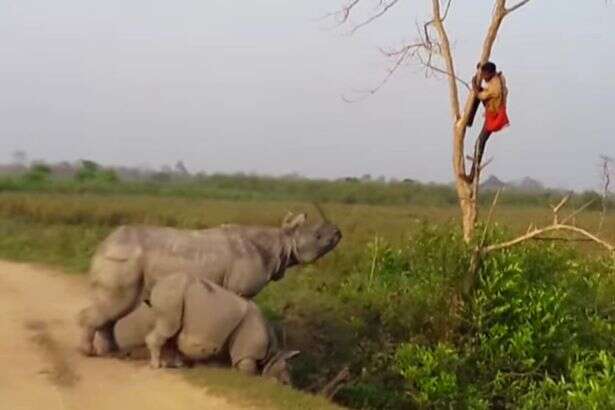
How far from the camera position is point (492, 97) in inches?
419

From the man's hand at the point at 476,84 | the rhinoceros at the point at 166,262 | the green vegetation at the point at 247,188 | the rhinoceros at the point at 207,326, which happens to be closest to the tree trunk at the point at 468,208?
the man's hand at the point at 476,84

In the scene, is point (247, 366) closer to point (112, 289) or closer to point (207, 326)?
point (207, 326)

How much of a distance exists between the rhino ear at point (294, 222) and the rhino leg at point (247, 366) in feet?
4.86

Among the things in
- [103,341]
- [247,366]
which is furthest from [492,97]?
[103,341]

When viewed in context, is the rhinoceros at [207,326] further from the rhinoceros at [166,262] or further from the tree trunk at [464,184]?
the tree trunk at [464,184]

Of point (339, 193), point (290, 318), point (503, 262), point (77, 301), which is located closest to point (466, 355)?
point (503, 262)

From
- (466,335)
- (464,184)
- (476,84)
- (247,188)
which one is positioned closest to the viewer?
(476,84)

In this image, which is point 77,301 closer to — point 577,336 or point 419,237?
point 419,237

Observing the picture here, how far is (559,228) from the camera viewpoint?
35.3 ft

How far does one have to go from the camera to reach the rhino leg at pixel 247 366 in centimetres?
993

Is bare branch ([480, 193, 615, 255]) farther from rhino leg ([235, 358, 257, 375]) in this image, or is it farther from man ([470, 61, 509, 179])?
rhino leg ([235, 358, 257, 375])

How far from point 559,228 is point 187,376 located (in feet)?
12.3

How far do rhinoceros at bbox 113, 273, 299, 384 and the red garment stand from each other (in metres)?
2.80

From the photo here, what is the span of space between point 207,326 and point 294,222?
1.57m
